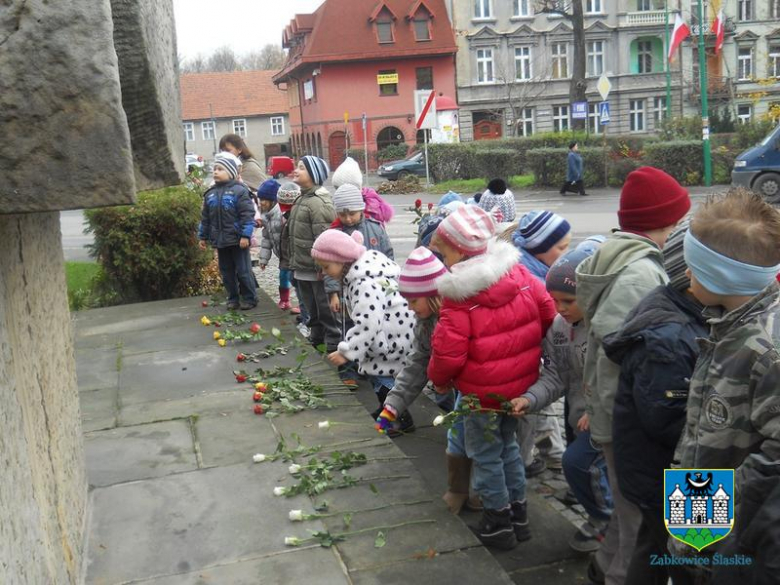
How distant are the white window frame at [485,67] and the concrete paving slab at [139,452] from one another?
161ft

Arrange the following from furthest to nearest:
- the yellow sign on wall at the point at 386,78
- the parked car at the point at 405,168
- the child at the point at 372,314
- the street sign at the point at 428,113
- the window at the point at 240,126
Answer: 1. the window at the point at 240,126
2. the yellow sign on wall at the point at 386,78
3. the parked car at the point at 405,168
4. the street sign at the point at 428,113
5. the child at the point at 372,314

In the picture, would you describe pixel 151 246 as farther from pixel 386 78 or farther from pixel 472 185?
pixel 386 78

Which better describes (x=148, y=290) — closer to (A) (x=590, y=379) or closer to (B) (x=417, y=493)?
(B) (x=417, y=493)

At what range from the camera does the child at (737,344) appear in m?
2.08

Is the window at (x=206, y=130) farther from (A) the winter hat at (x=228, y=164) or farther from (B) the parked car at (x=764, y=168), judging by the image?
(A) the winter hat at (x=228, y=164)

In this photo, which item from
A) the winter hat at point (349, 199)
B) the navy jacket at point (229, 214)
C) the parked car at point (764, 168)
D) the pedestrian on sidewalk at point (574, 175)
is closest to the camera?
the winter hat at point (349, 199)

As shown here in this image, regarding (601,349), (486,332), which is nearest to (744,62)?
(486,332)

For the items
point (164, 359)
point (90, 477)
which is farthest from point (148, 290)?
point (90, 477)

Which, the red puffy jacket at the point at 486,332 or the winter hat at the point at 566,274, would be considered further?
the red puffy jacket at the point at 486,332

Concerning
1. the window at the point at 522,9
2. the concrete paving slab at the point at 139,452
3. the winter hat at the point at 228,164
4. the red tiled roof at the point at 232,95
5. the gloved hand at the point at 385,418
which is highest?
the window at the point at 522,9

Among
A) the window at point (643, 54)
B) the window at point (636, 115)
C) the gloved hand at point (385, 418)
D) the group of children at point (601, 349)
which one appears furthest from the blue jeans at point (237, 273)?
the window at point (643, 54)

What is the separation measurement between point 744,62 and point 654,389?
54623mm

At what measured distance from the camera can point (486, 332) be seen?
149 inches

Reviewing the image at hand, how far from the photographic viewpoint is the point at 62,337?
340 cm
